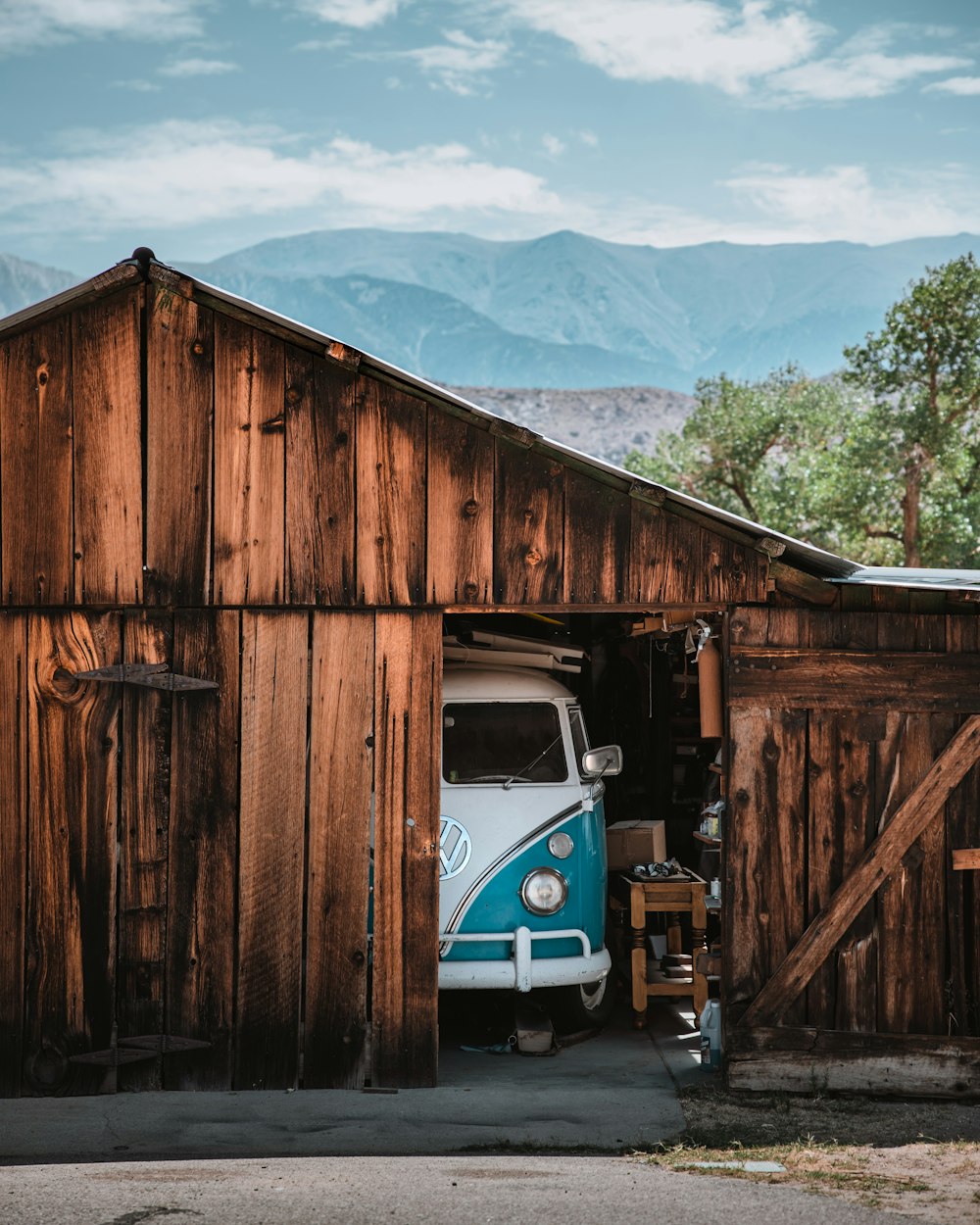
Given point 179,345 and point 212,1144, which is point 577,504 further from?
point 212,1144

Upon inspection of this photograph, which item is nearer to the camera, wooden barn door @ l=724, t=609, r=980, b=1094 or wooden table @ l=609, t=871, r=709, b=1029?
wooden barn door @ l=724, t=609, r=980, b=1094

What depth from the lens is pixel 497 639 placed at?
909 centimetres

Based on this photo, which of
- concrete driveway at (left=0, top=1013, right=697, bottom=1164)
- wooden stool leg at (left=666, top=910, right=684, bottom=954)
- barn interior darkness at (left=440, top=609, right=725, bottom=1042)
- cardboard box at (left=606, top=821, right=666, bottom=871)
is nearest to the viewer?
concrete driveway at (left=0, top=1013, right=697, bottom=1164)

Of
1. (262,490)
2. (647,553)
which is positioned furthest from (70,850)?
(647,553)

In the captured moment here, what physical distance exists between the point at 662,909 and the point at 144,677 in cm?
395

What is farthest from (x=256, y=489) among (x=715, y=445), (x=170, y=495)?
(x=715, y=445)

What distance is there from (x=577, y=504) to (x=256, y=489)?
1642 mm

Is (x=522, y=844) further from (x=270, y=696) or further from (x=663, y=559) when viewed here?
(x=663, y=559)

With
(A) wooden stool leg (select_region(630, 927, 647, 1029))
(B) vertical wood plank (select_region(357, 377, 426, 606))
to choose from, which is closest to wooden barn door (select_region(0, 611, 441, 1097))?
(B) vertical wood plank (select_region(357, 377, 426, 606))

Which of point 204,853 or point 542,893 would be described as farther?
point 542,893

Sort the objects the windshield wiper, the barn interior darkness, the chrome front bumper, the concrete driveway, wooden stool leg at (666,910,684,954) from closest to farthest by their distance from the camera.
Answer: the concrete driveway
the chrome front bumper
the windshield wiper
wooden stool leg at (666,910,684,954)
the barn interior darkness

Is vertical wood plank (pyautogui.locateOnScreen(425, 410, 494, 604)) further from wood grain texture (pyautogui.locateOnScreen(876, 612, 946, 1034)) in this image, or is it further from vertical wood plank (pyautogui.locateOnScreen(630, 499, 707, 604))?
wood grain texture (pyautogui.locateOnScreen(876, 612, 946, 1034))

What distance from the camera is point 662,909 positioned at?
8.72 meters

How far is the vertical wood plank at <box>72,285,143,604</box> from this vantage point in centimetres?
662
